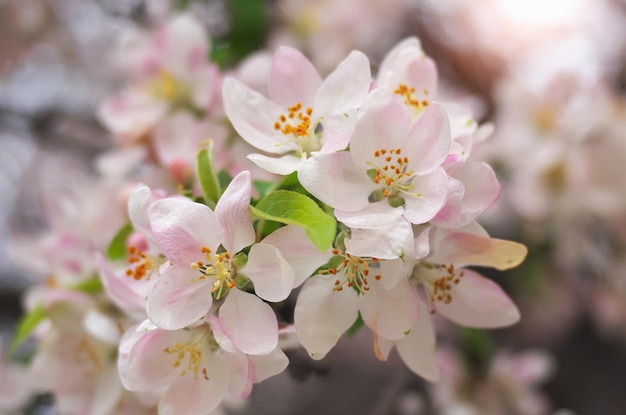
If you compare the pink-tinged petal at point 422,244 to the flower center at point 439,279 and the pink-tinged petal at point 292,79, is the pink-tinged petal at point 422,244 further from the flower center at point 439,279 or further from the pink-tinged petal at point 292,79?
the pink-tinged petal at point 292,79

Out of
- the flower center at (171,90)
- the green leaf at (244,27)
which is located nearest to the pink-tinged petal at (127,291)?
the flower center at (171,90)

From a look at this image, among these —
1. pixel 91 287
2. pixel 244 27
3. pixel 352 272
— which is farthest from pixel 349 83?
pixel 244 27

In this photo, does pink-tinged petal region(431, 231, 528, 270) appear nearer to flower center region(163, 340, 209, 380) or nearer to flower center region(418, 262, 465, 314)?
flower center region(418, 262, 465, 314)

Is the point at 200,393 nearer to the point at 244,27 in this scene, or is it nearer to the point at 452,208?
the point at 452,208

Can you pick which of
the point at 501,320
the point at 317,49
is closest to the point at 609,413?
the point at 317,49

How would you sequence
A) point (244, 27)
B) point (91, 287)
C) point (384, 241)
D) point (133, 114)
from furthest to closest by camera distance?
point (244, 27) → point (133, 114) → point (91, 287) → point (384, 241)

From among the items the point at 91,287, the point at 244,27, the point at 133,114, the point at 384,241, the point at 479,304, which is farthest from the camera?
the point at 244,27

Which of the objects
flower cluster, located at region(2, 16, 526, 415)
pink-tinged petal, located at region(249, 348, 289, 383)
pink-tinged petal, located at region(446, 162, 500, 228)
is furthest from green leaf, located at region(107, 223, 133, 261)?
pink-tinged petal, located at region(446, 162, 500, 228)
